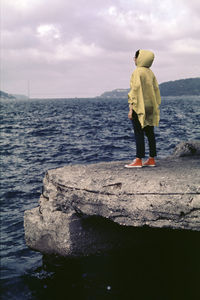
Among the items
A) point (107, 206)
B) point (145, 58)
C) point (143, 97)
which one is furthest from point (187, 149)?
point (107, 206)

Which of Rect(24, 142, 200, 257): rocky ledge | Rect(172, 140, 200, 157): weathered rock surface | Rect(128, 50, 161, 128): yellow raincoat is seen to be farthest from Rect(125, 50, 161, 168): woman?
Rect(172, 140, 200, 157): weathered rock surface

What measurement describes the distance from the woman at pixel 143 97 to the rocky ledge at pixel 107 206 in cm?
81

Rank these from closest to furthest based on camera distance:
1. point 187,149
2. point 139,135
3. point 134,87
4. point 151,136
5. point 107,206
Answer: point 107,206, point 134,87, point 139,135, point 151,136, point 187,149

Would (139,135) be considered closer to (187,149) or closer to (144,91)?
(144,91)

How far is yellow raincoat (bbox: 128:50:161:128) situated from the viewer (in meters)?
5.45

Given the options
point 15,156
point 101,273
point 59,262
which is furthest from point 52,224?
point 15,156

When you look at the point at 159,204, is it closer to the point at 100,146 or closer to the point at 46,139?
the point at 100,146

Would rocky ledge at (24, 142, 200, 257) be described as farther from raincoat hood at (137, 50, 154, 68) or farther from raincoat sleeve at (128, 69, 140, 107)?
raincoat hood at (137, 50, 154, 68)

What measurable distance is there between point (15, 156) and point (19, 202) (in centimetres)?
679

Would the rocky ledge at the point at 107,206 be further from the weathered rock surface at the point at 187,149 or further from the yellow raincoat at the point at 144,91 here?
the weathered rock surface at the point at 187,149

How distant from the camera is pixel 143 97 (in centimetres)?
554

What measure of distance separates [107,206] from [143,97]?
2175mm

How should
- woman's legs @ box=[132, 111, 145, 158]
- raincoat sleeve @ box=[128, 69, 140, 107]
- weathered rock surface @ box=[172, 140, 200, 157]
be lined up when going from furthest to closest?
weathered rock surface @ box=[172, 140, 200, 157], woman's legs @ box=[132, 111, 145, 158], raincoat sleeve @ box=[128, 69, 140, 107]

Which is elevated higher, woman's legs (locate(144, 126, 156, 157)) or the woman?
the woman
